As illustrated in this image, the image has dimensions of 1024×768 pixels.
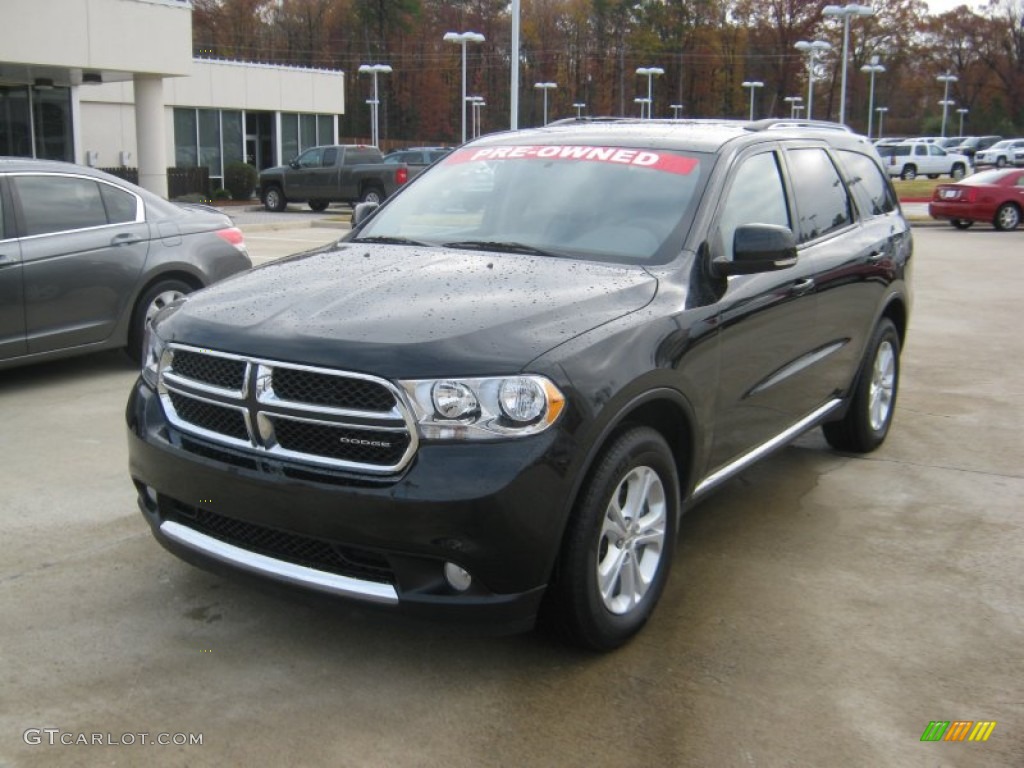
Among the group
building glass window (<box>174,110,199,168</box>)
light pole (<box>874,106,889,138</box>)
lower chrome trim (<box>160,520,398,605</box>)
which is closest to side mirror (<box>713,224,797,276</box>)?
lower chrome trim (<box>160,520,398,605</box>)

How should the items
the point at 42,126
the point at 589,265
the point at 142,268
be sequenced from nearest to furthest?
the point at 589,265
the point at 142,268
the point at 42,126

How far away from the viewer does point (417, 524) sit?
3.20 m

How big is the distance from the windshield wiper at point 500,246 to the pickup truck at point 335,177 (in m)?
24.4

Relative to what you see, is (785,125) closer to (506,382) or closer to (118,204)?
(506,382)

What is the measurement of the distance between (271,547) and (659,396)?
143 centimetres

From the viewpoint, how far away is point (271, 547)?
3.52m

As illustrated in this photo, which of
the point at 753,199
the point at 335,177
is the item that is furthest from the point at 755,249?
the point at 335,177

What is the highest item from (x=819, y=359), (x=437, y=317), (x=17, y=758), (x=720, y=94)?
(x=720, y=94)

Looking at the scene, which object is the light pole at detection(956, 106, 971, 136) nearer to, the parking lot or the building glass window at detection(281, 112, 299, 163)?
the building glass window at detection(281, 112, 299, 163)

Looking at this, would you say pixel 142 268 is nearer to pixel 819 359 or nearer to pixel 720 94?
pixel 819 359

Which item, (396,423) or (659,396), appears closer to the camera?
(396,423)

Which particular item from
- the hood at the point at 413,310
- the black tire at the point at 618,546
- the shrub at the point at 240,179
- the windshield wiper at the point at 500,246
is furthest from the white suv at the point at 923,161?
the black tire at the point at 618,546

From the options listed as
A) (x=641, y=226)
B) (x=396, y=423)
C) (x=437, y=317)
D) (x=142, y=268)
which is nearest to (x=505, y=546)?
(x=396, y=423)

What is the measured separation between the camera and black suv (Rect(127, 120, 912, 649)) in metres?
3.26
